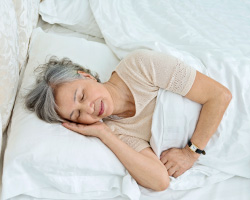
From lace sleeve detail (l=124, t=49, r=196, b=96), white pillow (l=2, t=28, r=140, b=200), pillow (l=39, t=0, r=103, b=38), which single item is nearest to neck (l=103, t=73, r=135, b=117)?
lace sleeve detail (l=124, t=49, r=196, b=96)

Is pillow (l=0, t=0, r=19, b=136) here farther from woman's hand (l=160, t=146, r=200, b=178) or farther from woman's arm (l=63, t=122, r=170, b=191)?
woman's hand (l=160, t=146, r=200, b=178)

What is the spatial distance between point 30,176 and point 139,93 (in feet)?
1.84

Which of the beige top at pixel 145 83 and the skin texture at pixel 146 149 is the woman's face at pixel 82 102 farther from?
the beige top at pixel 145 83

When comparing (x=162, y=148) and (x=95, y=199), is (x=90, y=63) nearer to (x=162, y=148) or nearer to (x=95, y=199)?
(x=162, y=148)

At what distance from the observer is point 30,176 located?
103 centimetres

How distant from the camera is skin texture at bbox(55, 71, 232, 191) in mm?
1092

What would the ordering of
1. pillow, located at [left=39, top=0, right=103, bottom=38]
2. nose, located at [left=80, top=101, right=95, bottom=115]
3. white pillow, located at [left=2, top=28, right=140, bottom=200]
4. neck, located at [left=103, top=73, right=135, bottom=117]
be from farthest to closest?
1. pillow, located at [left=39, top=0, right=103, bottom=38]
2. neck, located at [left=103, top=73, right=135, bottom=117]
3. nose, located at [left=80, top=101, right=95, bottom=115]
4. white pillow, located at [left=2, top=28, right=140, bottom=200]

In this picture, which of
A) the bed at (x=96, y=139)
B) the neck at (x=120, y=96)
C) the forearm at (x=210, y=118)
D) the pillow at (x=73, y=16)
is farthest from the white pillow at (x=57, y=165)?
the pillow at (x=73, y=16)

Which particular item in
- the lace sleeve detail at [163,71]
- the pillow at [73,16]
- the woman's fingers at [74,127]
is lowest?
the woman's fingers at [74,127]

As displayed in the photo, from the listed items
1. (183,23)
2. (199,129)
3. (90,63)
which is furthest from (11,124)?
(183,23)

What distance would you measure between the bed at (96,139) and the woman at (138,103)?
40mm

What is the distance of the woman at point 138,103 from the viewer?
43.7 inches

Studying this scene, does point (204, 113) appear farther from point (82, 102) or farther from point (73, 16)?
point (73, 16)

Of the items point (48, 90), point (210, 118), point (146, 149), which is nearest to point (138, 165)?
point (146, 149)
